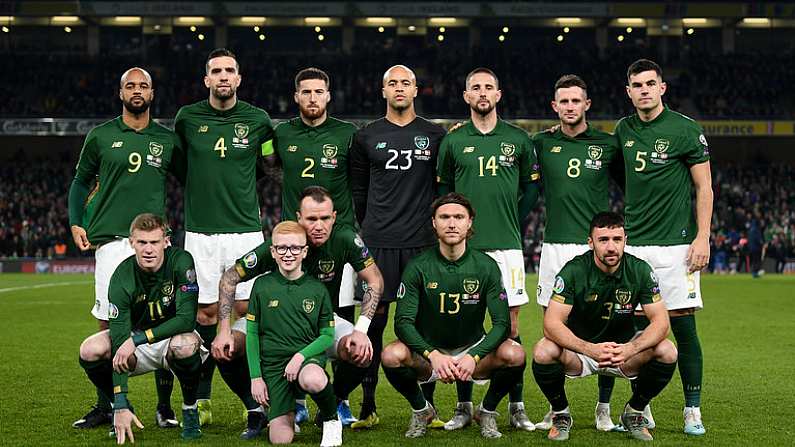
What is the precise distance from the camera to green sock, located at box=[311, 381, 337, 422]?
578 centimetres

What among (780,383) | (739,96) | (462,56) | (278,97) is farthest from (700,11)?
(780,383)

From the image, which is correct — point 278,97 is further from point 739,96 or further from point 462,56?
point 739,96

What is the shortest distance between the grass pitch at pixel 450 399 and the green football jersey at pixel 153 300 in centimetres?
67

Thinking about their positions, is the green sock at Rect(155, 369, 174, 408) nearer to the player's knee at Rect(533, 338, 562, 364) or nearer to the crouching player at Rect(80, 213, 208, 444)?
the crouching player at Rect(80, 213, 208, 444)

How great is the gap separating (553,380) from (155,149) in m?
3.12

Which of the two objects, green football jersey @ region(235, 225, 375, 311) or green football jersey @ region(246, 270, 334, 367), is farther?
green football jersey @ region(235, 225, 375, 311)

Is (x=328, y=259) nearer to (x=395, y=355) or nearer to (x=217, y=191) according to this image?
(x=395, y=355)

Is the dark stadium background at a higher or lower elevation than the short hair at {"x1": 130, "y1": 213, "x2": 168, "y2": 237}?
higher

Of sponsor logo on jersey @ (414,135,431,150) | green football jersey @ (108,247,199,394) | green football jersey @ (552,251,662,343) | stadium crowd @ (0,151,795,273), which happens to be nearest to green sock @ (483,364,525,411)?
green football jersey @ (552,251,662,343)

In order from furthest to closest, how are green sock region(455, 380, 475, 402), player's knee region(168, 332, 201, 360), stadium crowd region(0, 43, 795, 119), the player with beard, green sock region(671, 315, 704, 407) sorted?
1. stadium crowd region(0, 43, 795, 119)
2. the player with beard
3. green sock region(455, 380, 475, 402)
4. green sock region(671, 315, 704, 407)
5. player's knee region(168, 332, 201, 360)

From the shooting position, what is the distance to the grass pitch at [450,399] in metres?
6.11

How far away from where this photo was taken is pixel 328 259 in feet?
21.1

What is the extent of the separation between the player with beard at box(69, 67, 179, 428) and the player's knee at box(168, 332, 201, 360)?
588mm

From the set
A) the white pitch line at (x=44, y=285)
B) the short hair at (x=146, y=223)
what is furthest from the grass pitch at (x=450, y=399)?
the white pitch line at (x=44, y=285)
